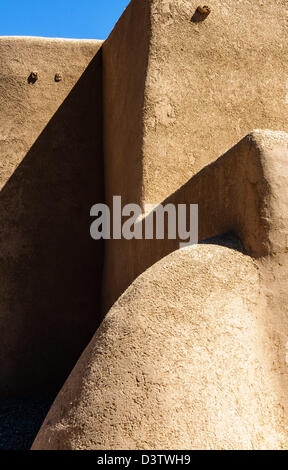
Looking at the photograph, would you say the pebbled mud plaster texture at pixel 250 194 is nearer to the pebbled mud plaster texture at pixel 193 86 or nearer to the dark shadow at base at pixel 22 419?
the pebbled mud plaster texture at pixel 193 86

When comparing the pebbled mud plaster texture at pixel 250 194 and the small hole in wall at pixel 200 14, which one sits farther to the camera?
the small hole in wall at pixel 200 14

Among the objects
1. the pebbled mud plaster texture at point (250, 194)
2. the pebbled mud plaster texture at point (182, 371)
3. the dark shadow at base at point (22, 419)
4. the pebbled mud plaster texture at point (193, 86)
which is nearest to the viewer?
the pebbled mud plaster texture at point (182, 371)

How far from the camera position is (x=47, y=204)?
548cm

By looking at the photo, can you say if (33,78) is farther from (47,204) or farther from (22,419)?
(22,419)

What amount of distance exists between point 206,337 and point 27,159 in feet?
12.9

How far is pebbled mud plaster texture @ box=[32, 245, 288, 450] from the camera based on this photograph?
5.73 ft

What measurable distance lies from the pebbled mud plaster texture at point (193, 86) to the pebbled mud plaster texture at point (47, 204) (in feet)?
4.31

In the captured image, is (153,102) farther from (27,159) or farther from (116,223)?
(27,159)

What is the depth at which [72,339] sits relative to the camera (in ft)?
18.0

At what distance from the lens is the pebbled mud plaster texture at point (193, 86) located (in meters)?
3.87

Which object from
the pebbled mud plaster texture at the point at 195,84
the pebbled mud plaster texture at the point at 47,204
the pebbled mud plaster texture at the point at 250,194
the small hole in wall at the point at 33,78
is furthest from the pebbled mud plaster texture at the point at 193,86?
the small hole in wall at the point at 33,78

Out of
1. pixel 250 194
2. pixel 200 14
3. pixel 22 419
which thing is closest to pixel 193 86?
pixel 200 14
